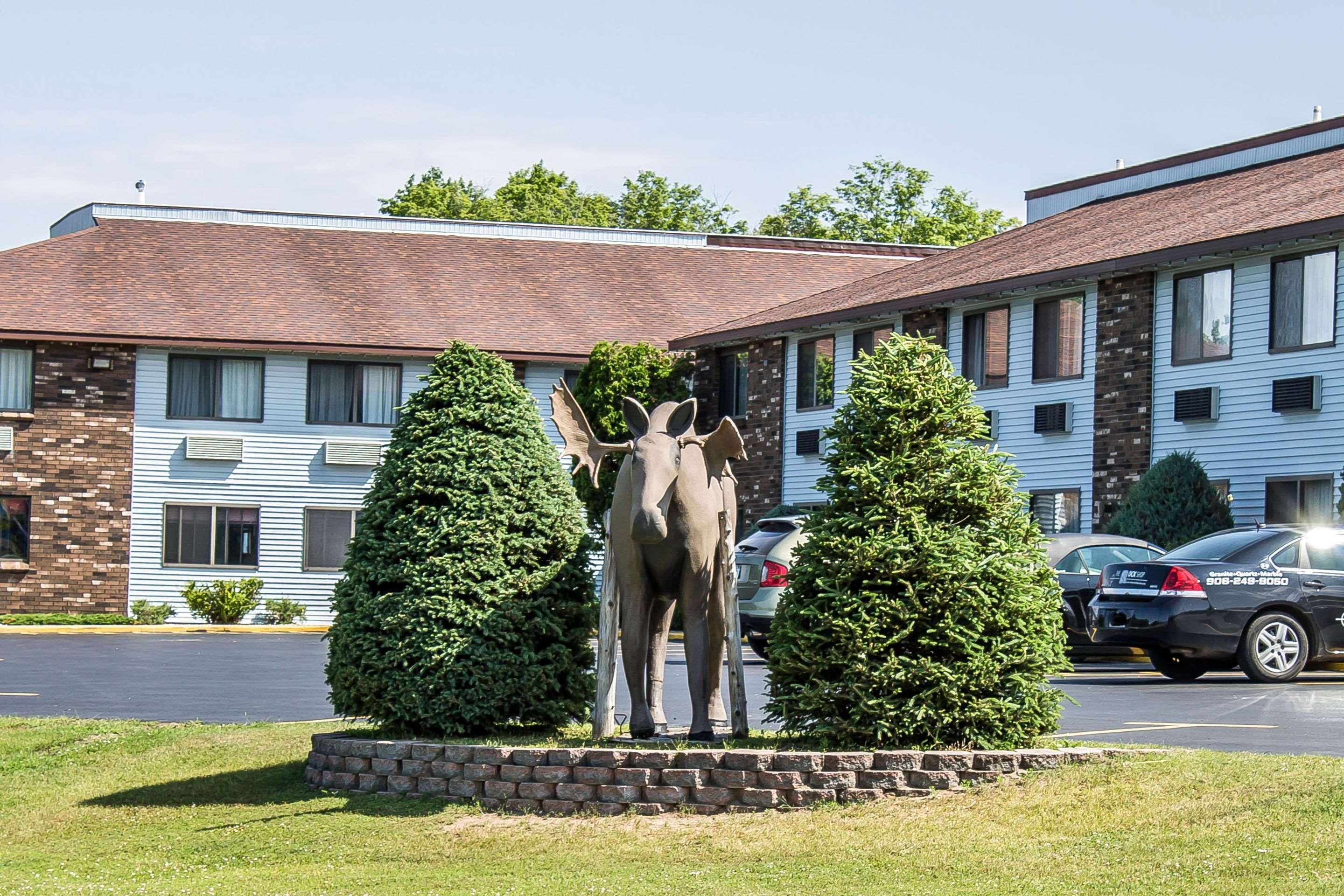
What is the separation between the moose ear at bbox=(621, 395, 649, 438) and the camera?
1102cm

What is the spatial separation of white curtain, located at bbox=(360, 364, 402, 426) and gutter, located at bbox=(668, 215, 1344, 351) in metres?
6.00

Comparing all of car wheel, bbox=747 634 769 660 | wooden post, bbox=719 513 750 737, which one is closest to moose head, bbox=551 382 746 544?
wooden post, bbox=719 513 750 737

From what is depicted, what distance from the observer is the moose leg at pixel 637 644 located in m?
11.3

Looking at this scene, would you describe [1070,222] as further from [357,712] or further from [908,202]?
[908,202]

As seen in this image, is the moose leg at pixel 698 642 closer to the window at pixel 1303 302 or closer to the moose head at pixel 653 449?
the moose head at pixel 653 449

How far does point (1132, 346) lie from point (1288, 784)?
62.2 feet

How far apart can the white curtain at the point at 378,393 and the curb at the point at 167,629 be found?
461 cm

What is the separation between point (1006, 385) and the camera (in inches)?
1207

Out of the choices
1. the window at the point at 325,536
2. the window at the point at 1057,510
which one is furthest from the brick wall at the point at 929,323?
the window at the point at 325,536

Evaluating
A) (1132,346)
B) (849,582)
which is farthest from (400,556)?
(1132,346)

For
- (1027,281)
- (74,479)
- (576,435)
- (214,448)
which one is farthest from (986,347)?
(576,435)

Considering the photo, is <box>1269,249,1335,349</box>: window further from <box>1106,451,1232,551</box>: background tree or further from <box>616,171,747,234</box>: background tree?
<box>616,171,747,234</box>: background tree

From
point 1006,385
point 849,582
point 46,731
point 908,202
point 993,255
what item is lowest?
point 46,731

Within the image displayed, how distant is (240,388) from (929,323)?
14.3m
